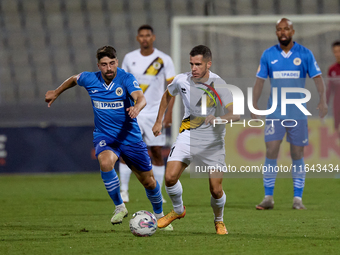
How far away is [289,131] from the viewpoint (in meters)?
6.74

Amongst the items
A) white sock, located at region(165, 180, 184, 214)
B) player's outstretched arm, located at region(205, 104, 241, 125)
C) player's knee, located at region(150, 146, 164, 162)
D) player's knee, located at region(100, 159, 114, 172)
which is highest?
player's outstretched arm, located at region(205, 104, 241, 125)

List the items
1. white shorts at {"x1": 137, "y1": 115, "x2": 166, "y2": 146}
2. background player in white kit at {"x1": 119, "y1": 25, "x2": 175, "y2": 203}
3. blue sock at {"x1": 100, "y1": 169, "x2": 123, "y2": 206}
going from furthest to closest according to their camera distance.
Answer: background player in white kit at {"x1": 119, "y1": 25, "x2": 175, "y2": 203} < white shorts at {"x1": 137, "y1": 115, "x2": 166, "y2": 146} < blue sock at {"x1": 100, "y1": 169, "x2": 123, "y2": 206}

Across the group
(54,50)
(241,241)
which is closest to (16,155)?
(54,50)

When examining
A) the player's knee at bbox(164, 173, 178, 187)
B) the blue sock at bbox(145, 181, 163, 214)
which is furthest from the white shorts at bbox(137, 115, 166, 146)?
the player's knee at bbox(164, 173, 178, 187)

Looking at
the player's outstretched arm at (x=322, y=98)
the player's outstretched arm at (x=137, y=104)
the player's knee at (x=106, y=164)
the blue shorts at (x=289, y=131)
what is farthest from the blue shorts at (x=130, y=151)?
the player's outstretched arm at (x=322, y=98)

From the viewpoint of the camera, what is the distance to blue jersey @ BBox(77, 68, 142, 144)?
5.23m

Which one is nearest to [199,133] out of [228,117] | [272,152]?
[228,117]

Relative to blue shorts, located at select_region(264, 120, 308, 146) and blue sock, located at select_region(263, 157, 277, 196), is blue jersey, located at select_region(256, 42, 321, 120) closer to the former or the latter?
blue shorts, located at select_region(264, 120, 308, 146)

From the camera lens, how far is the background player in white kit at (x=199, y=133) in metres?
4.81

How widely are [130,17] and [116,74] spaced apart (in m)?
9.70

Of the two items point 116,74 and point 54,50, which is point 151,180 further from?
point 54,50

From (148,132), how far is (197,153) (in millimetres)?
2559

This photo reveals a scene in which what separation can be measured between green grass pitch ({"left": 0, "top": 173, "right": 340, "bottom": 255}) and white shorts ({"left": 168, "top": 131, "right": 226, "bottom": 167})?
Result: 0.62 meters

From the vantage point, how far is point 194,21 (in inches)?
422
